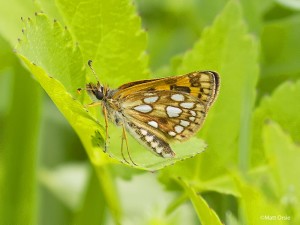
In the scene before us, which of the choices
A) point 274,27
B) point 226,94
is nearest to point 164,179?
point 226,94

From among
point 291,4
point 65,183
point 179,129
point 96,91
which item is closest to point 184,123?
point 179,129

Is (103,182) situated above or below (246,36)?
below

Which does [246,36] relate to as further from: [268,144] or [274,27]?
[274,27]

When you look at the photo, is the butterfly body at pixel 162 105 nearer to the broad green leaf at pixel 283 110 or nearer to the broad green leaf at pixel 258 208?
the broad green leaf at pixel 283 110

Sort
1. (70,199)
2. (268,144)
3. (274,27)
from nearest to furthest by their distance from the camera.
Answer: (268,144) → (274,27) → (70,199)

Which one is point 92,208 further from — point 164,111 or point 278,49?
point 278,49

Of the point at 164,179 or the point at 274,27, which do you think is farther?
the point at 274,27

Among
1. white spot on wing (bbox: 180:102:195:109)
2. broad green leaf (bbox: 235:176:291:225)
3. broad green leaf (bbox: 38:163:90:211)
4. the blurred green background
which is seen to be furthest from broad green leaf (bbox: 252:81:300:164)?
broad green leaf (bbox: 38:163:90:211)

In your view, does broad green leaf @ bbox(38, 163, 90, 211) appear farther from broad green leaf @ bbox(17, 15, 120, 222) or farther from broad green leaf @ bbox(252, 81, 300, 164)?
broad green leaf @ bbox(17, 15, 120, 222)
